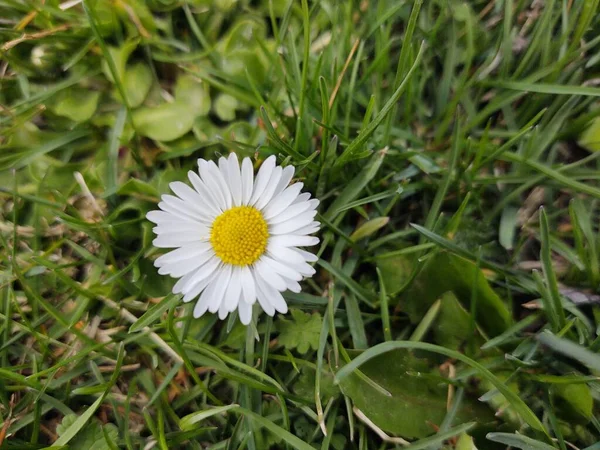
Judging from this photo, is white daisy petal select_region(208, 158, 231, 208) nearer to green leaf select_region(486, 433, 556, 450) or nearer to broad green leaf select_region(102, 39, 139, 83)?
broad green leaf select_region(102, 39, 139, 83)

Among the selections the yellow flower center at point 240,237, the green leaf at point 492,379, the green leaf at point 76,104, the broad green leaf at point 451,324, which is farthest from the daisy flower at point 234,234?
the green leaf at point 76,104

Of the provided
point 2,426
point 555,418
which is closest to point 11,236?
point 2,426

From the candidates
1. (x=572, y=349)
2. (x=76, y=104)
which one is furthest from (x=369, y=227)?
(x=76, y=104)

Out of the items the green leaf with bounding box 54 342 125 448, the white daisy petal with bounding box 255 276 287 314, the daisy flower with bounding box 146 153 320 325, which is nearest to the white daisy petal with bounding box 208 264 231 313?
the daisy flower with bounding box 146 153 320 325

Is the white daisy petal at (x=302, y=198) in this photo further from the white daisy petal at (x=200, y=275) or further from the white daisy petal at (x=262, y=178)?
the white daisy petal at (x=200, y=275)

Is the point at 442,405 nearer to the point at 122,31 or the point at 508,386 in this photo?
the point at 508,386

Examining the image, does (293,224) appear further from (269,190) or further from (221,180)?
(221,180)
